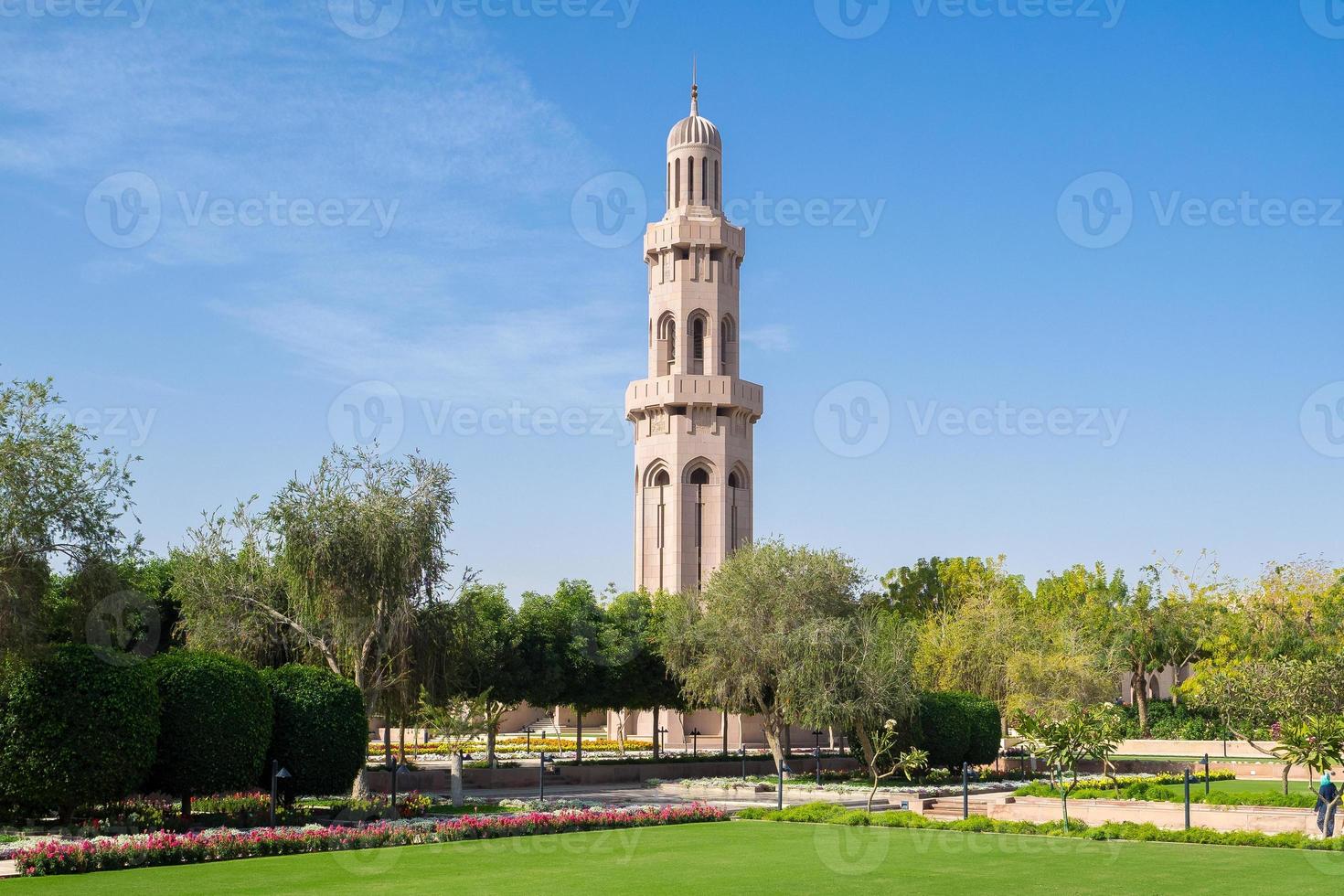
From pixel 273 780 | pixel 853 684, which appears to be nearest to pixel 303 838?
pixel 273 780

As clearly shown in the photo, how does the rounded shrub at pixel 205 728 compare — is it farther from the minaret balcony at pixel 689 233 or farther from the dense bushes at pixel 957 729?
the minaret balcony at pixel 689 233

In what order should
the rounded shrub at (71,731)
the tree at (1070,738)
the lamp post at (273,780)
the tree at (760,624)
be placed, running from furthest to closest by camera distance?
the tree at (760,624)
the tree at (1070,738)
the lamp post at (273,780)
the rounded shrub at (71,731)

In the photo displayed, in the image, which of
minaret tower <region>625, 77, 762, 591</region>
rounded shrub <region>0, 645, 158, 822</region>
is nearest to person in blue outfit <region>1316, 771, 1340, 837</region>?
rounded shrub <region>0, 645, 158, 822</region>

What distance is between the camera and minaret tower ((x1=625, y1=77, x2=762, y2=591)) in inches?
2751

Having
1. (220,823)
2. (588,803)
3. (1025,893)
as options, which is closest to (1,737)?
(220,823)

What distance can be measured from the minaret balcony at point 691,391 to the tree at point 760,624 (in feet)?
77.4

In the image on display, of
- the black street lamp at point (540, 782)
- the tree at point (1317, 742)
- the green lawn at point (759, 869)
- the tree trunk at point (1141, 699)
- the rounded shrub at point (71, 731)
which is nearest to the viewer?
the green lawn at point (759, 869)

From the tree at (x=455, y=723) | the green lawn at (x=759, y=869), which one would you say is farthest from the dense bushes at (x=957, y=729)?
the green lawn at (x=759, y=869)

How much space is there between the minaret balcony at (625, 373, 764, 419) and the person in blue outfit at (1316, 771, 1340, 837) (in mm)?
46373

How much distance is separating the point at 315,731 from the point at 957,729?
22.5 meters

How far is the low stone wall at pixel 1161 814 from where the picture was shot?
Result: 86.3 feet

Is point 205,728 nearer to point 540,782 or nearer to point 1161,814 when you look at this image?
point 540,782

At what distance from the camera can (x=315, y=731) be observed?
96.9 ft

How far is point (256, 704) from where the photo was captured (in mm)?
28109
